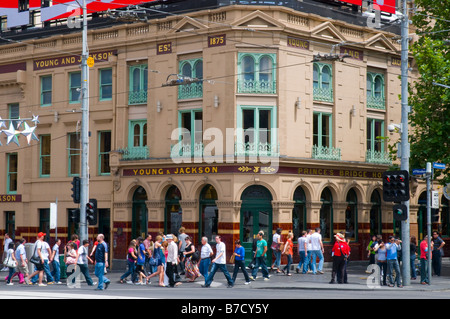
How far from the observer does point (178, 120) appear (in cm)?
3584

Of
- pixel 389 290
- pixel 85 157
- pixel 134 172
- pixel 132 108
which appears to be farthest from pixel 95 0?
pixel 389 290

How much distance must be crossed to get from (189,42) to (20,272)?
507 inches

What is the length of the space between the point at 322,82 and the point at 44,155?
14479mm

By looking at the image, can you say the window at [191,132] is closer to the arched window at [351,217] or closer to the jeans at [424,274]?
the arched window at [351,217]

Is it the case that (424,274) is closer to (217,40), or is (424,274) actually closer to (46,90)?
(217,40)

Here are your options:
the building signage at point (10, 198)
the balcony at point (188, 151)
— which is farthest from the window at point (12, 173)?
the balcony at point (188, 151)

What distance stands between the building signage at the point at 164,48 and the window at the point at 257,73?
3.76m

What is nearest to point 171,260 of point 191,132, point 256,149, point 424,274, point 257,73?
point 424,274

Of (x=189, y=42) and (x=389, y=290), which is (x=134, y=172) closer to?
(x=189, y=42)

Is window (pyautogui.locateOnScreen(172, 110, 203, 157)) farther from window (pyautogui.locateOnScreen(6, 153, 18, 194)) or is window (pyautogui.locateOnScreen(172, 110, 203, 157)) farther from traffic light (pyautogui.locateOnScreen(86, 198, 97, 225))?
window (pyautogui.locateOnScreen(6, 153, 18, 194))

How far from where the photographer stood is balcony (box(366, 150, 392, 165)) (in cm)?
3828

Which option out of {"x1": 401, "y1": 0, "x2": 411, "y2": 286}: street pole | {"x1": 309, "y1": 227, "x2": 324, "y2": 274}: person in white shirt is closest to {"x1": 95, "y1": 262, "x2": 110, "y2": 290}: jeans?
{"x1": 401, "y1": 0, "x2": 411, "y2": 286}: street pole

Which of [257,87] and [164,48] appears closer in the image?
[257,87]

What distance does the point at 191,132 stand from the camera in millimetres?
35344
